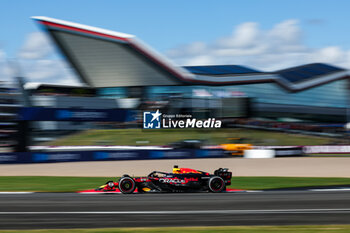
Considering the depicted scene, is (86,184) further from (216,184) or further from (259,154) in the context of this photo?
(259,154)

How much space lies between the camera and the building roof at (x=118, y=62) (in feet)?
204

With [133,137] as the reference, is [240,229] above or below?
below

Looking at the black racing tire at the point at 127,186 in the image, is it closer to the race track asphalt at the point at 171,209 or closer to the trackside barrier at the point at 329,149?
the race track asphalt at the point at 171,209

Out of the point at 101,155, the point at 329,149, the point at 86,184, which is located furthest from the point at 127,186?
the point at 329,149

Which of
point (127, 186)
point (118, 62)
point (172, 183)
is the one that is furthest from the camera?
point (118, 62)

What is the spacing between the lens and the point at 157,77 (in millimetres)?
66688

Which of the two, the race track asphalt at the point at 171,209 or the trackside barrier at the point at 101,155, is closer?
the race track asphalt at the point at 171,209

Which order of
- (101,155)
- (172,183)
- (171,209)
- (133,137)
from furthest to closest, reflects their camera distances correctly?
(133,137) < (101,155) < (172,183) < (171,209)

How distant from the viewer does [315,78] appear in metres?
92.2

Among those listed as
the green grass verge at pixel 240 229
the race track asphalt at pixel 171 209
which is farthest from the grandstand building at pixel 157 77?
the green grass verge at pixel 240 229

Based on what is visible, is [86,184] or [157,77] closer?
[86,184]

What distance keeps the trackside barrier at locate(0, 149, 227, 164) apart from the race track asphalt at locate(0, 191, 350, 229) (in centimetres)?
1646

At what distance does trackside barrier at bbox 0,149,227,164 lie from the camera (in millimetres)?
30266

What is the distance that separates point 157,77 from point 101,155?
34.7m
